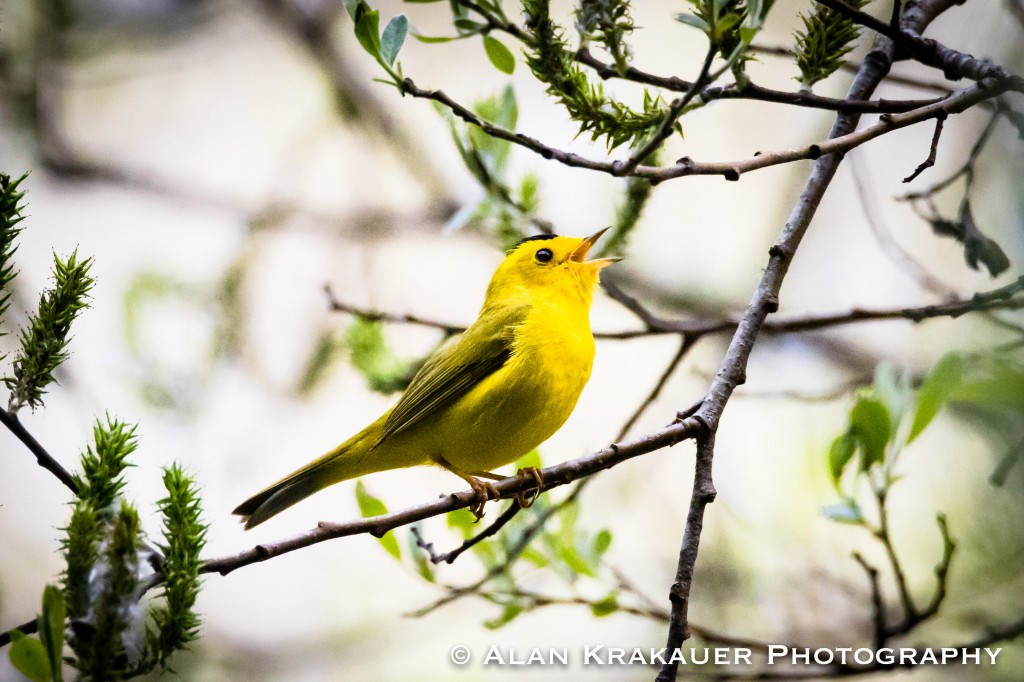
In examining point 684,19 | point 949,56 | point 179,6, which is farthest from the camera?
point 179,6

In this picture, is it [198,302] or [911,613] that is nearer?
[911,613]

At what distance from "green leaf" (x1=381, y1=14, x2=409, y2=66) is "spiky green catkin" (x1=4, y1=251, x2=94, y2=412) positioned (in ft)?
1.70

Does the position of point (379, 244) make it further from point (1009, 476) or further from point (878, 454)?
point (1009, 476)

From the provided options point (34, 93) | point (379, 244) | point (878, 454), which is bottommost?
point (878, 454)

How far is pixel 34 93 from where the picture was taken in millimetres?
3918

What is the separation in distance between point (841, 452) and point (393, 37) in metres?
1.25

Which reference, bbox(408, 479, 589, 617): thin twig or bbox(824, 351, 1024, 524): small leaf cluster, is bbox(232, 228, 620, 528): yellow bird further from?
bbox(824, 351, 1024, 524): small leaf cluster

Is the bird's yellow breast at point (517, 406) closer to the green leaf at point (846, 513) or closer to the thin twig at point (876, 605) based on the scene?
the green leaf at point (846, 513)

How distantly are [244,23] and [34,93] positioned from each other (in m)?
1.12

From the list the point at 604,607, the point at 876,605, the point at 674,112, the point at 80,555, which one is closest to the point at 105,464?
the point at 80,555

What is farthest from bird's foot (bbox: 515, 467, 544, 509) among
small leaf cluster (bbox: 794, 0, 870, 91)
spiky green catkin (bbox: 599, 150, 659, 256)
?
small leaf cluster (bbox: 794, 0, 870, 91)

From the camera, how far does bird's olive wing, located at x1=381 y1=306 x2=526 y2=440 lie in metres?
2.28

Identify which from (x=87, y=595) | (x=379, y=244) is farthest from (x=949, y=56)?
(x=379, y=244)

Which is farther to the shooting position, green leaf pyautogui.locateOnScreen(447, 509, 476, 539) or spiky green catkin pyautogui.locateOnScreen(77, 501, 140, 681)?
green leaf pyautogui.locateOnScreen(447, 509, 476, 539)
